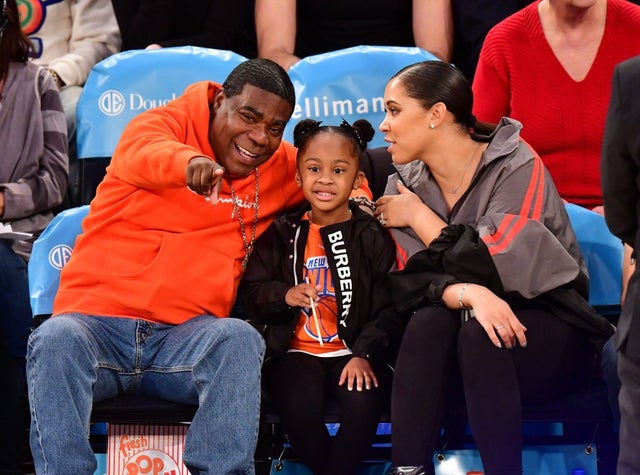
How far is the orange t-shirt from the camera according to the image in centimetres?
290

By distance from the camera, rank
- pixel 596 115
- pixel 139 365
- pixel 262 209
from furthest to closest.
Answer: pixel 596 115
pixel 262 209
pixel 139 365

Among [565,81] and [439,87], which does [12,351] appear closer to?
[439,87]

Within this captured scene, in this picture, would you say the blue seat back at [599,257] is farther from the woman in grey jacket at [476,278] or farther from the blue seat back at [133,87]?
the blue seat back at [133,87]

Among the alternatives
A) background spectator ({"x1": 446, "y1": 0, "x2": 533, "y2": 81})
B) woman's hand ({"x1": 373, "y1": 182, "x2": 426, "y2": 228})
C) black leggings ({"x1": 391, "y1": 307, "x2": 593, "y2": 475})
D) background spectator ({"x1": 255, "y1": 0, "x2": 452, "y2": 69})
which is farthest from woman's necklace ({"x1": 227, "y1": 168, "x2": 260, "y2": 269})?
background spectator ({"x1": 446, "y1": 0, "x2": 533, "y2": 81})

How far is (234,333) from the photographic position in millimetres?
2646

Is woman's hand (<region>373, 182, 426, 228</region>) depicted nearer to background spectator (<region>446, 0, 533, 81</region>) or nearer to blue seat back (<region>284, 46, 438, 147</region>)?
blue seat back (<region>284, 46, 438, 147</region>)

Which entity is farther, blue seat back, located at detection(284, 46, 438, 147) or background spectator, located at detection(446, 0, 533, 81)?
background spectator, located at detection(446, 0, 533, 81)

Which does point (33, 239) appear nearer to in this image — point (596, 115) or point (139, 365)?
point (139, 365)

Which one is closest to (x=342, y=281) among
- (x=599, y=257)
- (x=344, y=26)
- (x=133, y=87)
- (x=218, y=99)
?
(x=218, y=99)

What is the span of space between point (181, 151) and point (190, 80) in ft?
3.47

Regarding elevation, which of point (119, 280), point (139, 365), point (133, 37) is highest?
point (133, 37)

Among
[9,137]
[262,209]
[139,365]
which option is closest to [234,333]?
[139,365]

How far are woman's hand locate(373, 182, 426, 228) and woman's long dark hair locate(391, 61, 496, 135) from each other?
0.80ft

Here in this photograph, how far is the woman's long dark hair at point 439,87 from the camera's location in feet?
9.70
